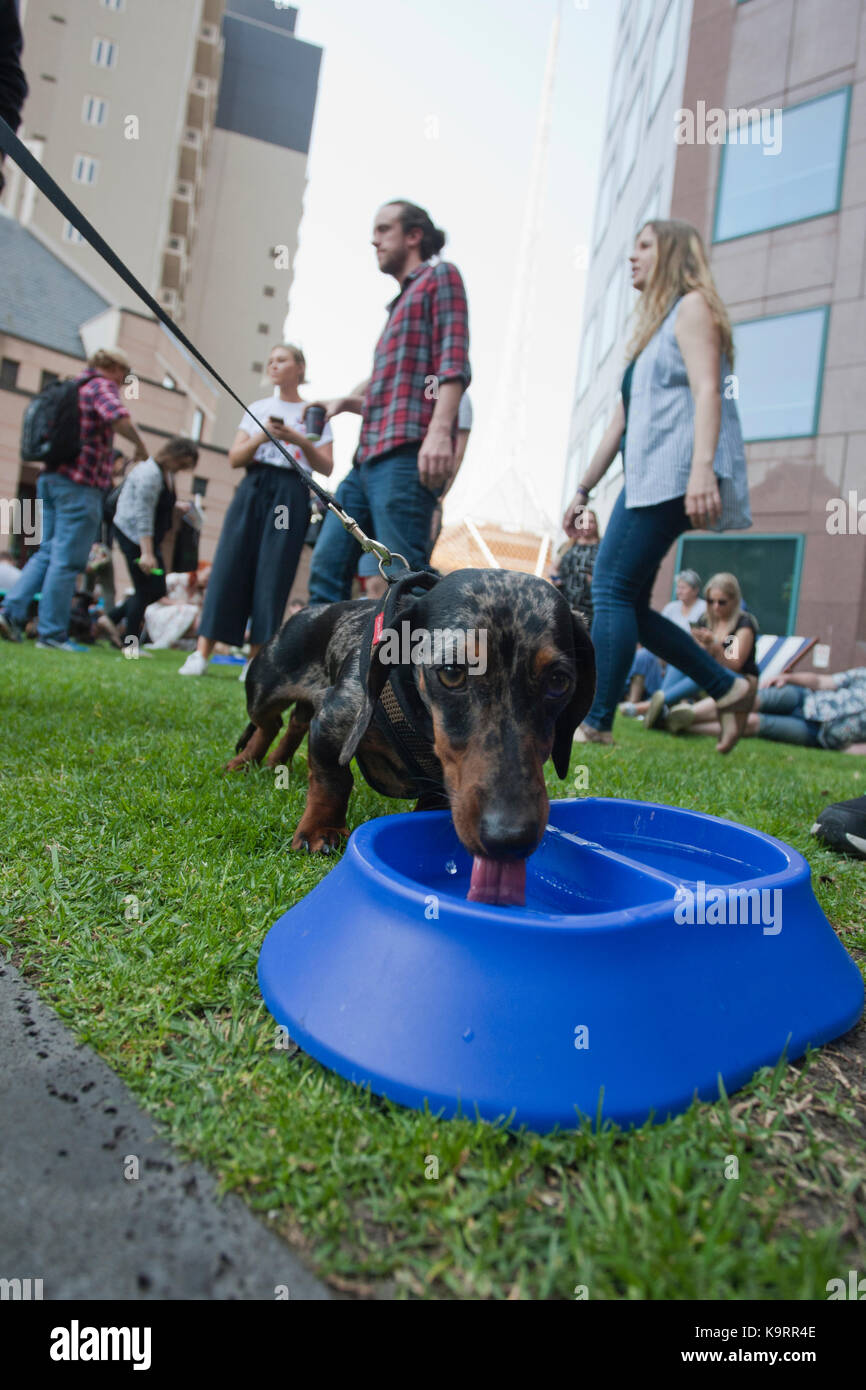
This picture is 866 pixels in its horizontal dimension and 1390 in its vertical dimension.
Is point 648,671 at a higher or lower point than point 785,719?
higher

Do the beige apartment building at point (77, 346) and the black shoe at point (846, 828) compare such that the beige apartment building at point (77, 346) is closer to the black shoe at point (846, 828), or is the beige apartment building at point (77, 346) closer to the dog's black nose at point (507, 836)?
the black shoe at point (846, 828)

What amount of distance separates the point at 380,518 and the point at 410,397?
64cm

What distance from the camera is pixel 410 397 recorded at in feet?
13.7

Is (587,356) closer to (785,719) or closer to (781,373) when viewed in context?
(781,373)

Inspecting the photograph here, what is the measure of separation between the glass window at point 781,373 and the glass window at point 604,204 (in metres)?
12.1

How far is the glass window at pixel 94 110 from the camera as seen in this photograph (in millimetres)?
37219

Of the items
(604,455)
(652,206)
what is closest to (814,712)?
(604,455)

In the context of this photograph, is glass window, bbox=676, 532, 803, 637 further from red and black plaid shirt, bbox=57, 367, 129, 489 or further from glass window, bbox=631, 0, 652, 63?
glass window, bbox=631, 0, 652, 63

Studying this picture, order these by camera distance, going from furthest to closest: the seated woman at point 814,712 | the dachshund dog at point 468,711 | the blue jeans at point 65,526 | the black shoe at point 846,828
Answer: the seated woman at point 814,712
the blue jeans at point 65,526
the black shoe at point 846,828
the dachshund dog at point 468,711

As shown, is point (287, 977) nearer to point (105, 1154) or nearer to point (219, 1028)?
point (219, 1028)

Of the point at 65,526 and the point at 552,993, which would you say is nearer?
the point at 552,993

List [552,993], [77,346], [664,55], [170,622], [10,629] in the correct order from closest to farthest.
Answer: [552,993] → [10,629] → [170,622] → [664,55] → [77,346]

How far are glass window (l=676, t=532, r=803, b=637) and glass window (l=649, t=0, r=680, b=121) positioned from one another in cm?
1112

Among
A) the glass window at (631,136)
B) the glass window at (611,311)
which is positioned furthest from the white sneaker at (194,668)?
the glass window at (631,136)
